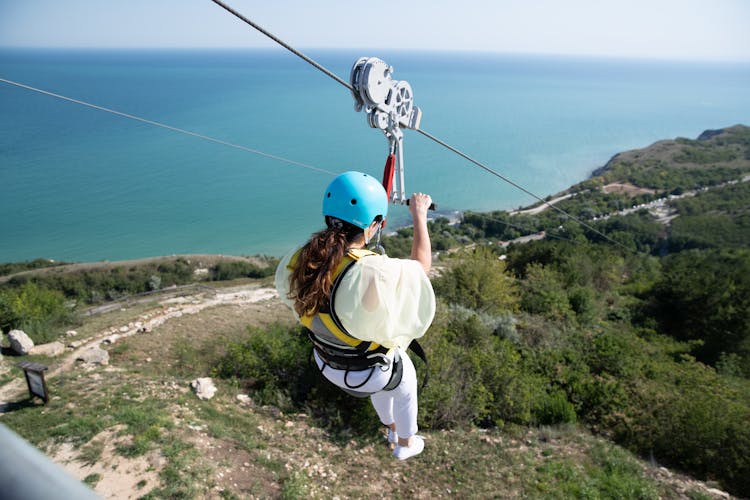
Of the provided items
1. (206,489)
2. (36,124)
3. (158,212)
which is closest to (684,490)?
(206,489)

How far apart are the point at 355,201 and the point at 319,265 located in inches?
20.2

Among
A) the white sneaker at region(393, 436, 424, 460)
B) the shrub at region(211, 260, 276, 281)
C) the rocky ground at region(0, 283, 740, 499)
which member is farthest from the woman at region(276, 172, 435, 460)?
the shrub at region(211, 260, 276, 281)

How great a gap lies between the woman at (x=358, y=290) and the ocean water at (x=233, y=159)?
168 feet

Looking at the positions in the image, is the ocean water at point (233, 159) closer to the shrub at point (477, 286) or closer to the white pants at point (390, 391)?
the shrub at point (477, 286)

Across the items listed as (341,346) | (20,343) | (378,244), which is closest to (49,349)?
(20,343)

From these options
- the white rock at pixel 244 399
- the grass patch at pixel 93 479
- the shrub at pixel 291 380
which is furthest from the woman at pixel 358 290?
the white rock at pixel 244 399

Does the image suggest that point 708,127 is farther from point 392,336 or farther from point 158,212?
point 392,336

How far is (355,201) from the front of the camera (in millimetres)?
3029

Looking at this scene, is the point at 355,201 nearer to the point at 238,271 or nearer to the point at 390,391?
the point at 390,391

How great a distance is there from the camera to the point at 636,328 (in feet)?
71.8

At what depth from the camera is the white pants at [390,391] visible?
3.35m

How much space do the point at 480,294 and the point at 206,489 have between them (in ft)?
48.8

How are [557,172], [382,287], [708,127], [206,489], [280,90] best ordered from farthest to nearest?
[280,90] → [708,127] → [557,172] → [206,489] → [382,287]

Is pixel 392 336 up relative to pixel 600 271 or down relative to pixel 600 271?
up
